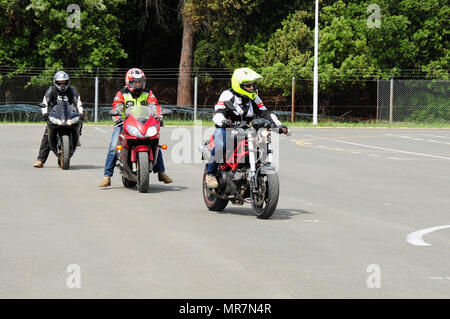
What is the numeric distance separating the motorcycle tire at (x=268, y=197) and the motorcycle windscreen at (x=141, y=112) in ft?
11.3

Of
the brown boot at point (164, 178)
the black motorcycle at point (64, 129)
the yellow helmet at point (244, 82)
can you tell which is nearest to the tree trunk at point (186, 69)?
the black motorcycle at point (64, 129)

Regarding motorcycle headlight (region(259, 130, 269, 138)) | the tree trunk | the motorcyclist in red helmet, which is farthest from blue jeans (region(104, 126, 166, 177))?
the tree trunk

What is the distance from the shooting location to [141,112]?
46.5ft

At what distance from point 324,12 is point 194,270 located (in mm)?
37949

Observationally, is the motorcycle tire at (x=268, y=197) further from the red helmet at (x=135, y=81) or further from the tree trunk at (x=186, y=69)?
the tree trunk at (x=186, y=69)

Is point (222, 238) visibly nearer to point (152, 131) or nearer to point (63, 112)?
point (152, 131)

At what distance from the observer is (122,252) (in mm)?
8586

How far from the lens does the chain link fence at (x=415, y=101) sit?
142 feet

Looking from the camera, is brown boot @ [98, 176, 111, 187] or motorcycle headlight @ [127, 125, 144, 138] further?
brown boot @ [98, 176, 111, 187]

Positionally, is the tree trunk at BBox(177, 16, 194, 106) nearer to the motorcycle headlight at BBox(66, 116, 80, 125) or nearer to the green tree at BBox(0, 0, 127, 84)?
the green tree at BBox(0, 0, 127, 84)

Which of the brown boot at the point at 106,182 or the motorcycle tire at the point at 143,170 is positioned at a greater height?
the motorcycle tire at the point at 143,170

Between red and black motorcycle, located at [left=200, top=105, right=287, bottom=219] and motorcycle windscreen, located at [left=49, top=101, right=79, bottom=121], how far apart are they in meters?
6.64

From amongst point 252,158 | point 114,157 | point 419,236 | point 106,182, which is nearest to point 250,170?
point 252,158

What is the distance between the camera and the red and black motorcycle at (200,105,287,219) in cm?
1081
